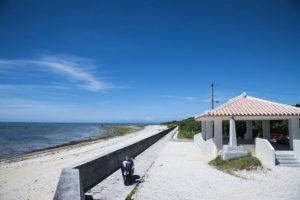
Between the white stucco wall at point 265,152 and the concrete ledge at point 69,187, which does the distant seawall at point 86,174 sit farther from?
the white stucco wall at point 265,152

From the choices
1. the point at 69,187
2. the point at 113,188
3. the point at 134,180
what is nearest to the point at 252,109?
the point at 134,180

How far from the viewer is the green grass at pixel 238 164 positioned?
1429 centimetres

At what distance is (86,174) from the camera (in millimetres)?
10742

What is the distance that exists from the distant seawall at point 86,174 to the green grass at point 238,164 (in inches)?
197

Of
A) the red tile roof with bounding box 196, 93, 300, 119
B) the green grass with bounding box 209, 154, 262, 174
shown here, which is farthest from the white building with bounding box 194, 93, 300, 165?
the green grass with bounding box 209, 154, 262, 174

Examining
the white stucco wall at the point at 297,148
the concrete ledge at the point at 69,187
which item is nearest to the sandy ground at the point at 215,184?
the white stucco wall at the point at 297,148

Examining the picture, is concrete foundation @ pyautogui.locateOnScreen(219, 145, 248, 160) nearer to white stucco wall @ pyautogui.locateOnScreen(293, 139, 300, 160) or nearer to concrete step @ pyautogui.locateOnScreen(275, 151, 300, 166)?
concrete step @ pyautogui.locateOnScreen(275, 151, 300, 166)

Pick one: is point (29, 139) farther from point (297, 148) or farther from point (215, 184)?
point (215, 184)

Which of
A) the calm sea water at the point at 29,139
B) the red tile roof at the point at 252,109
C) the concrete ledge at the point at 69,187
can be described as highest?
the red tile roof at the point at 252,109

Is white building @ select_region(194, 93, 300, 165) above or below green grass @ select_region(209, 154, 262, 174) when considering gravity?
above

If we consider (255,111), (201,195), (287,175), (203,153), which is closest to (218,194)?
(201,195)

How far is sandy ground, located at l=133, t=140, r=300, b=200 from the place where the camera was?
9.84m

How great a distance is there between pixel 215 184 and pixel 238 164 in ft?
11.8

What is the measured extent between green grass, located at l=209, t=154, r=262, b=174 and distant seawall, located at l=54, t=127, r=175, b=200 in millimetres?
5012
